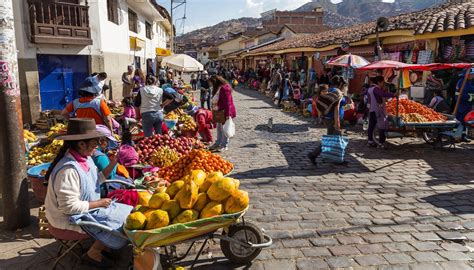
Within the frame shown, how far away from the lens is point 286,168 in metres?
7.34

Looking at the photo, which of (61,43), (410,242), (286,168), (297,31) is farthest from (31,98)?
(297,31)

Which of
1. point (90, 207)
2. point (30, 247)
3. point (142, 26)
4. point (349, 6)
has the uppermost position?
point (349, 6)

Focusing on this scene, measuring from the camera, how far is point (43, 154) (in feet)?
22.6

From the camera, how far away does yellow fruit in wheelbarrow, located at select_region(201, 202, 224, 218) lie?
3328mm

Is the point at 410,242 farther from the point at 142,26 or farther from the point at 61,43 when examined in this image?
the point at 142,26

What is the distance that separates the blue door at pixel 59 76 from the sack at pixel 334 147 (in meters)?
9.64

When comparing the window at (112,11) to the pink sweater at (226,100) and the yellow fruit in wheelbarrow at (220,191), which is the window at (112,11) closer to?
the pink sweater at (226,100)

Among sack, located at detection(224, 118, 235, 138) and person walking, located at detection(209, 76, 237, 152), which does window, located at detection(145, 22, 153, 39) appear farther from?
sack, located at detection(224, 118, 235, 138)

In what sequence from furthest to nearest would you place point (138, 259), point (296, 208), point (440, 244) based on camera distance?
point (296, 208) < point (440, 244) < point (138, 259)

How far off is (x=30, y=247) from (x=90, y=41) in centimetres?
1009

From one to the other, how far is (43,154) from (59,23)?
723 centimetres

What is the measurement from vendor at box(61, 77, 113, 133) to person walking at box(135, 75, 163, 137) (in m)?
1.70

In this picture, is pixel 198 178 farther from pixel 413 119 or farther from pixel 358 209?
pixel 413 119

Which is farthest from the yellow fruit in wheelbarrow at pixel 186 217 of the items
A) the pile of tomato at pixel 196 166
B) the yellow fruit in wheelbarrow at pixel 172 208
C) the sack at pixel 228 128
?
the sack at pixel 228 128
